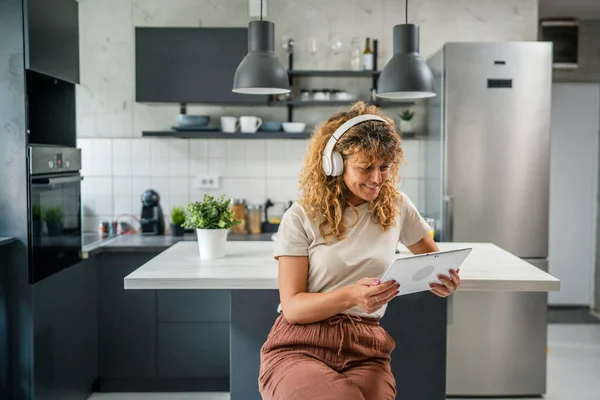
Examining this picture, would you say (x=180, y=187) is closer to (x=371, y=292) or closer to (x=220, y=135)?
(x=220, y=135)

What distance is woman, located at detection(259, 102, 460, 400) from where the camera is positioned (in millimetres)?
2049

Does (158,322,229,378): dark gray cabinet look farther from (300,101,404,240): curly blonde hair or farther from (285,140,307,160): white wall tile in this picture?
(300,101,404,240): curly blonde hair

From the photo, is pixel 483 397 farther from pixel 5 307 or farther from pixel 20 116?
pixel 20 116

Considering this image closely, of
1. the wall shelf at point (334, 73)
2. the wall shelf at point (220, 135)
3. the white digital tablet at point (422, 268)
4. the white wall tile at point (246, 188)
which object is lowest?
the white digital tablet at point (422, 268)

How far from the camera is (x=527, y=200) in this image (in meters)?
4.04

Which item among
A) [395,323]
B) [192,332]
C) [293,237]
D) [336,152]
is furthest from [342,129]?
[192,332]

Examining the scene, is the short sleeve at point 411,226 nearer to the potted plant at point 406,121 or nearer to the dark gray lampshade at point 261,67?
the dark gray lampshade at point 261,67

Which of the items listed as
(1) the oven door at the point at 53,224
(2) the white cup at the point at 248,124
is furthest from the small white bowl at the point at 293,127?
(1) the oven door at the point at 53,224

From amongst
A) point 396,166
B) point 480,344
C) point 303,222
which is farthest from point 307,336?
point 480,344

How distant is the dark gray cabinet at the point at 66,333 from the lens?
3.21 metres

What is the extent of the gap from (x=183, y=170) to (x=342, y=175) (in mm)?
2776

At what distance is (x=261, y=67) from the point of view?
9.36ft

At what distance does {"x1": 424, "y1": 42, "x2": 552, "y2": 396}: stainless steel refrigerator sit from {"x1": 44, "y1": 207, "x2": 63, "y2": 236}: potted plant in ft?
6.92

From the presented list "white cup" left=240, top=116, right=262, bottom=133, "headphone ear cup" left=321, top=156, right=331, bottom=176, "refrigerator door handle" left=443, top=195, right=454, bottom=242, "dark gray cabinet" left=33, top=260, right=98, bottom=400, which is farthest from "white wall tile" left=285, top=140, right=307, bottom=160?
"headphone ear cup" left=321, top=156, right=331, bottom=176
